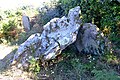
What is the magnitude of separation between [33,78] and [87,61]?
1581mm

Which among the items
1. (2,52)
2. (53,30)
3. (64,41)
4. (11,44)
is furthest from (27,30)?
(64,41)

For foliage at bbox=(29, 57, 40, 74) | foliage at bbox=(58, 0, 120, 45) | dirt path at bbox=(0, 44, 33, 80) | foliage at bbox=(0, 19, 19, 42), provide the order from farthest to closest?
1. foliage at bbox=(0, 19, 19, 42)
2. foliage at bbox=(58, 0, 120, 45)
3. foliage at bbox=(29, 57, 40, 74)
4. dirt path at bbox=(0, 44, 33, 80)

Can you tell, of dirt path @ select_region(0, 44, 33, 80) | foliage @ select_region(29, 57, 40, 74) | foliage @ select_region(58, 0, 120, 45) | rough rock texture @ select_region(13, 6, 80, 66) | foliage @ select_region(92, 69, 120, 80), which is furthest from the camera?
foliage @ select_region(58, 0, 120, 45)

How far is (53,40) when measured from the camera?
22.0ft

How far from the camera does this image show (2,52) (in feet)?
27.6

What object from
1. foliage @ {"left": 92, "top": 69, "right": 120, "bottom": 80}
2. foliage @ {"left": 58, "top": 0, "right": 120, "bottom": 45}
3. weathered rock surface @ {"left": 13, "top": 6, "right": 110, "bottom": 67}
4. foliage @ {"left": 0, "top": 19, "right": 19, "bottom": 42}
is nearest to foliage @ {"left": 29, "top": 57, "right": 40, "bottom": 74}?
weathered rock surface @ {"left": 13, "top": 6, "right": 110, "bottom": 67}

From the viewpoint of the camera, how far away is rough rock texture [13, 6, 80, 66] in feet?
21.3

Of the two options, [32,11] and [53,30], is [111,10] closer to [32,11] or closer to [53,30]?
[53,30]

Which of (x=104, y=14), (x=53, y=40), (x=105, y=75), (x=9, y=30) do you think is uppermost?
(x=104, y=14)

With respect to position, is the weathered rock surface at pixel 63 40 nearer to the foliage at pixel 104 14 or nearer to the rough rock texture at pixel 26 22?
the foliage at pixel 104 14

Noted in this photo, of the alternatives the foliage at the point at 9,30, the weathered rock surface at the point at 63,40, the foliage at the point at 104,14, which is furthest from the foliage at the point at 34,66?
the foliage at the point at 9,30

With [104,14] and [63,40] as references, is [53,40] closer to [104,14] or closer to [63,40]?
[63,40]

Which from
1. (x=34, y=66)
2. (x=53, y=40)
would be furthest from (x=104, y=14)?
(x=34, y=66)

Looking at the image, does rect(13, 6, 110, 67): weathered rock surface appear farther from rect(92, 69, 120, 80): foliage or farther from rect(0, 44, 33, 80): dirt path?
rect(92, 69, 120, 80): foliage
